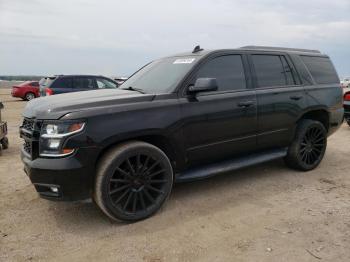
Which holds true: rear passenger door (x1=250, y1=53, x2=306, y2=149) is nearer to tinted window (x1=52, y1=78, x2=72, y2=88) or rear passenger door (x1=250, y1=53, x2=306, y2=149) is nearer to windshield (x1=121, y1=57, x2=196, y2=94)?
windshield (x1=121, y1=57, x2=196, y2=94)

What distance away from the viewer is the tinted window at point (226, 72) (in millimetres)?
4298

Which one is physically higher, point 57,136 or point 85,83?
point 85,83

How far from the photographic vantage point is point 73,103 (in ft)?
11.5

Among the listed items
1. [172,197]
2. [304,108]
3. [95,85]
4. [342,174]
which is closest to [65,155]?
[172,197]

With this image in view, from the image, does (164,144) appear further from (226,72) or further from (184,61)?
(226,72)

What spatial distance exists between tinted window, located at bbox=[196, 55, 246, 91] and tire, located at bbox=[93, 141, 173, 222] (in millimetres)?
1203

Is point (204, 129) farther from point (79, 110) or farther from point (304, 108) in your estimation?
point (304, 108)

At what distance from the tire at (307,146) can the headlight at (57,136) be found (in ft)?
10.8

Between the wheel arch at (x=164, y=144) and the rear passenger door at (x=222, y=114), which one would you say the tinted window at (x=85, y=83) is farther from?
the wheel arch at (x=164, y=144)

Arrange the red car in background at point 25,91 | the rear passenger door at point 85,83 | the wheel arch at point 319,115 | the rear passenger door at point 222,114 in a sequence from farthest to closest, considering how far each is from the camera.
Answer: the red car in background at point 25,91 < the rear passenger door at point 85,83 < the wheel arch at point 319,115 < the rear passenger door at point 222,114

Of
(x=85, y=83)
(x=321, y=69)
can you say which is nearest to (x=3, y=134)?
(x=321, y=69)

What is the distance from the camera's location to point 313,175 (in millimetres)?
5254

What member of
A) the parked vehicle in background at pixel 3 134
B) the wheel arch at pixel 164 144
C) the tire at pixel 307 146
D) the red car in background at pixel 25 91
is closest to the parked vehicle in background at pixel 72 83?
the parked vehicle in background at pixel 3 134

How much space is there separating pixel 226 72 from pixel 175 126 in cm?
113
